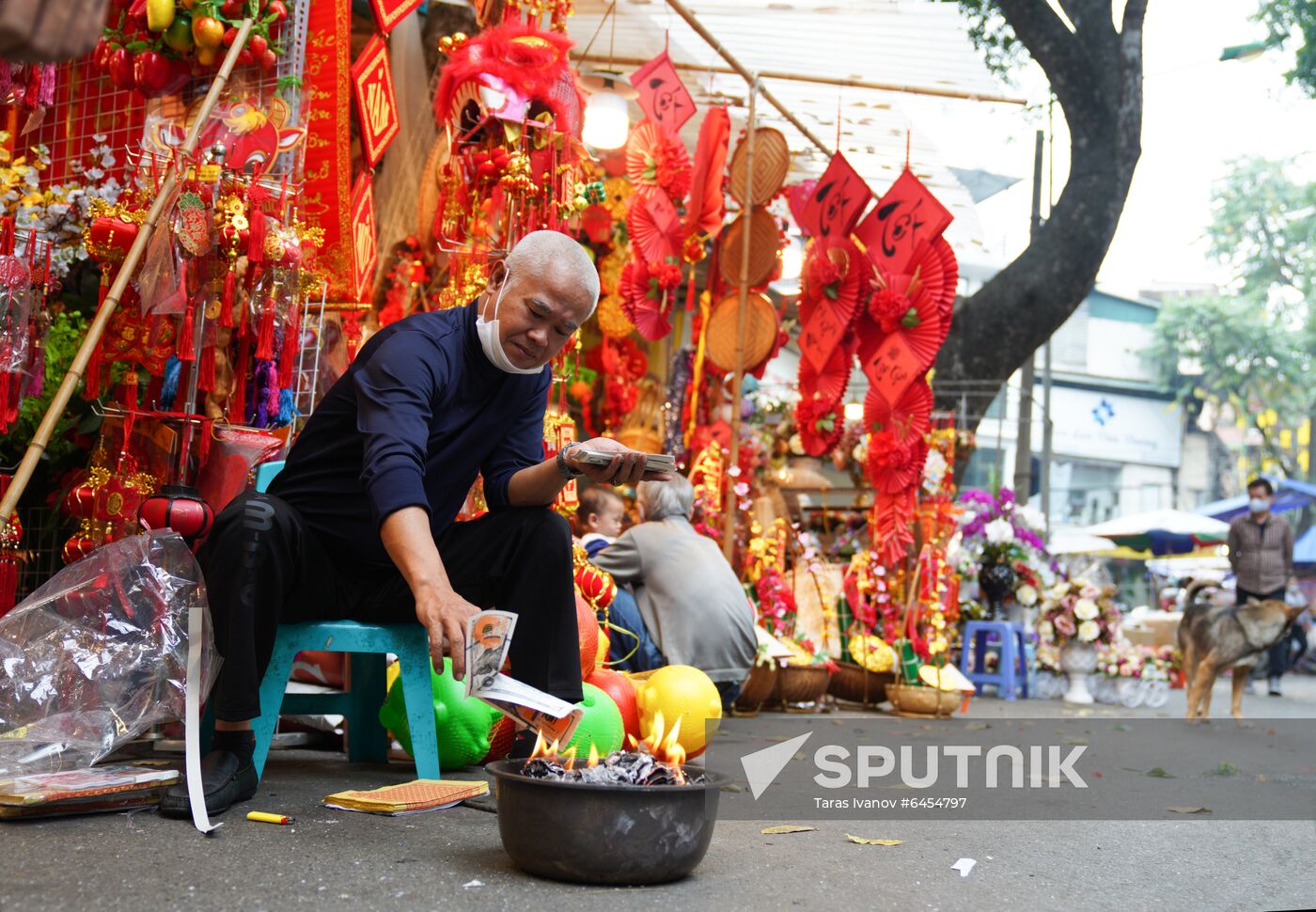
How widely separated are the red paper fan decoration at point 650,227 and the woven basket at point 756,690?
271cm

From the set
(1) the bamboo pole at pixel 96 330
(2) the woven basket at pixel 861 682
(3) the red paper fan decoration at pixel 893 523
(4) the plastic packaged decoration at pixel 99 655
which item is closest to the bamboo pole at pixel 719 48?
(3) the red paper fan decoration at pixel 893 523

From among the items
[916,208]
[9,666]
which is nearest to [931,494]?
[916,208]

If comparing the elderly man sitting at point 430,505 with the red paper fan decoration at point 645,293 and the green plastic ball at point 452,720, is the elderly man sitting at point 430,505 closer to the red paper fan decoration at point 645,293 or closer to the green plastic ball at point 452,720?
the green plastic ball at point 452,720

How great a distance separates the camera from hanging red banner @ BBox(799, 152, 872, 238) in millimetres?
7910

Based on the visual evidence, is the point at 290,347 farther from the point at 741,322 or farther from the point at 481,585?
the point at 741,322

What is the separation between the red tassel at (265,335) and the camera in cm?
404

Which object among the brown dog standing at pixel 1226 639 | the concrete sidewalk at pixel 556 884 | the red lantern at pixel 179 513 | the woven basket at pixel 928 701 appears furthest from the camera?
the brown dog standing at pixel 1226 639

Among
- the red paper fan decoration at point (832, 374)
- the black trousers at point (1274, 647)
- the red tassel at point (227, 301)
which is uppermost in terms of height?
the red paper fan decoration at point (832, 374)

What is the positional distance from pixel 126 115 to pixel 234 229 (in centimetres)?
166

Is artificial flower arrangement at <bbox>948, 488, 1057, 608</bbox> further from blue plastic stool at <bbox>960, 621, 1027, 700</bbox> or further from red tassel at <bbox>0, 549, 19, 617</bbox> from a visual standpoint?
red tassel at <bbox>0, 549, 19, 617</bbox>

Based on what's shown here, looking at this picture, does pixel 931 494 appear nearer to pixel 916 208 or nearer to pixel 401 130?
pixel 916 208

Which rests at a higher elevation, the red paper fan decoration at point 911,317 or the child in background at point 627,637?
the red paper fan decoration at point 911,317

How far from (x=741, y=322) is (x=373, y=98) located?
2.73m

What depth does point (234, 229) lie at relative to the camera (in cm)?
392
